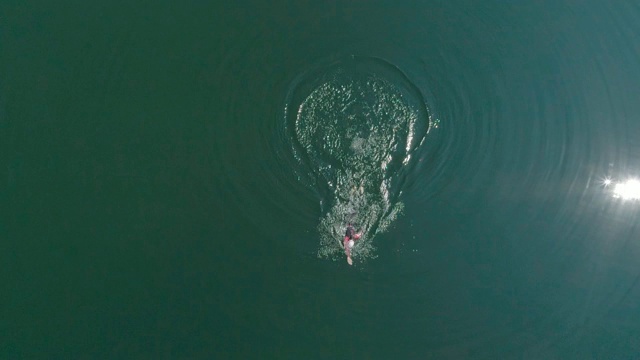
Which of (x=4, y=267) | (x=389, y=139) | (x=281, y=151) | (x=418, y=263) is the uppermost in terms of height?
(x=389, y=139)

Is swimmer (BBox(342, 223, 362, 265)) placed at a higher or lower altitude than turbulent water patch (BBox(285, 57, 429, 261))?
lower

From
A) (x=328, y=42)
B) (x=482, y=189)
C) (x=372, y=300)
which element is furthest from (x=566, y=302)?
(x=328, y=42)

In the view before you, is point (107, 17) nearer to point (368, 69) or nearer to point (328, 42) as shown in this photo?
point (328, 42)

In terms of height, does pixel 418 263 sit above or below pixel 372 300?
above

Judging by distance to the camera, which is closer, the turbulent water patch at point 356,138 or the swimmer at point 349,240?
the swimmer at point 349,240

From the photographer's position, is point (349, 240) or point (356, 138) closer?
point (349, 240)

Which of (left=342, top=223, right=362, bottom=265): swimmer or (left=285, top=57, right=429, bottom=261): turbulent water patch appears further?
(left=285, top=57, right=429, bottom=261): turbulent water patch

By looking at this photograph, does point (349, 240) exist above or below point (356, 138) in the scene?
below

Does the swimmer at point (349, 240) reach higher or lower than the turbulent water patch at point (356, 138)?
lower
